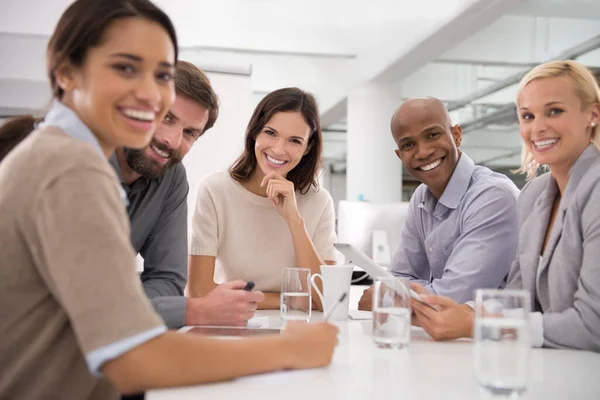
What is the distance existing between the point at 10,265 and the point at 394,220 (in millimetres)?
3169

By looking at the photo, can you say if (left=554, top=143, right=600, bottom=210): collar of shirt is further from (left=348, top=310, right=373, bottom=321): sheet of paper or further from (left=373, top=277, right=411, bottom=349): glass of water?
(left=348, top=310, right=373, bottom=321): sheet of paper

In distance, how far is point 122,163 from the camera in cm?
193

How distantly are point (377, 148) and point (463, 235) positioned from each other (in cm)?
587

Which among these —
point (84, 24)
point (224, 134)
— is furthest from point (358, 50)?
point (84, 24)

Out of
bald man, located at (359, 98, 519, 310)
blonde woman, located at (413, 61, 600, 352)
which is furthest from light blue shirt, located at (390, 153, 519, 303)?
blonde woman, located at (413, 61, 600, 352)

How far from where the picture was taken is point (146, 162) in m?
1.91

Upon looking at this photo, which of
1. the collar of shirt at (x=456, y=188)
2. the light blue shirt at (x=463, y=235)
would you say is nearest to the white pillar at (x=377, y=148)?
the light blue shirt at (x=463, y=235)

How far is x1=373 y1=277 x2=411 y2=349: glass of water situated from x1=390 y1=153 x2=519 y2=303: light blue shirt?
63 centimetres

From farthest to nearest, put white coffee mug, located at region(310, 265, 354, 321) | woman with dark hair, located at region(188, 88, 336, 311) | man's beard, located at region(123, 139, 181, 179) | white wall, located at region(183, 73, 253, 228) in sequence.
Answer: white wall, located at region(183, 73, 253, 228), woman with dark hair, located at region(188, 88, 336, 311), man's beard, located at region(123, 139, 181, 179), white coffee mug, located at region(310, 265, 354, 321)

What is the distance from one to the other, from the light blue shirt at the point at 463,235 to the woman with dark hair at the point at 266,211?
40cm

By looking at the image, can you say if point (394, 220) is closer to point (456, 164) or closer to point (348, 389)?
point (456, 164)

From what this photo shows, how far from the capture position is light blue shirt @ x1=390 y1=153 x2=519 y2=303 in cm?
203

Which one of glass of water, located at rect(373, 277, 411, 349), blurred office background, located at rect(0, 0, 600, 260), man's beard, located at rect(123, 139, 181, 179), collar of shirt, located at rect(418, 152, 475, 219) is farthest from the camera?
blurred office background, located at rect(0, 0, 600, 260)

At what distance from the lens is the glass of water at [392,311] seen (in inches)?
55.1
